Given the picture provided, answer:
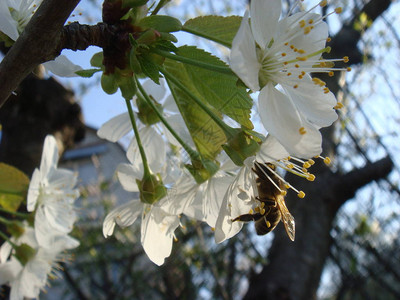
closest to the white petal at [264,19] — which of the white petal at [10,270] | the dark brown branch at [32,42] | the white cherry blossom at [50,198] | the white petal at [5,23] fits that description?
the dark brown branch at [32,42]

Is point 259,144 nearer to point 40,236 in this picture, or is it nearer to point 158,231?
point 158,231

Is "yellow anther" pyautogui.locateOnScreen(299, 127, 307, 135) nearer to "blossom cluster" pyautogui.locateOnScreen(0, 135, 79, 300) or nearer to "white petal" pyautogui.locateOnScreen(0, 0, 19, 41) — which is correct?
"white petal" pyautogui.locateOnScreen(0, 0, 19, 41)

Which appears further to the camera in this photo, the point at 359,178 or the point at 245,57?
the point at 359,178

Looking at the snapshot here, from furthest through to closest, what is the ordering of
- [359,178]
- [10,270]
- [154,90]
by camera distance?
[359,178] < [10,270] < [154,90]

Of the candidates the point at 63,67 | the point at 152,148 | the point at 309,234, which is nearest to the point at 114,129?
the point at 152,148

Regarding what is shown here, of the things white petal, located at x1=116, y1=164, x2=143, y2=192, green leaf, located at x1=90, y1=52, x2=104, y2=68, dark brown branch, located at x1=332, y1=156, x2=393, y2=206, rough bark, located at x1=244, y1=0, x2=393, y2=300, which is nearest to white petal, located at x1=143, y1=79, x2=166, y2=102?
white petal, located at x1=116, y1=164, x2=143, y2=192
